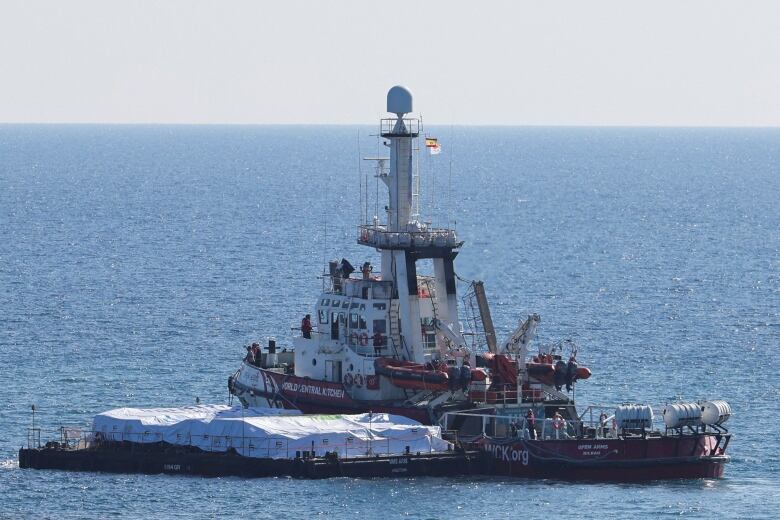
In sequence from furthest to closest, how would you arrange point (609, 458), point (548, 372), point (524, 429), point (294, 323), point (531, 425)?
point (294, 323)
point (548, 372)
point (531, 425)
point (524, 429)
point (609, 458)

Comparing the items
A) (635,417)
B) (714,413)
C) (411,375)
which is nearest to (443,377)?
(411,375)

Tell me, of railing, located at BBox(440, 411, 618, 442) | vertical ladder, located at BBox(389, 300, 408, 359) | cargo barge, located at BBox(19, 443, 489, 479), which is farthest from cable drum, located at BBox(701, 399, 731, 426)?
vertical ladder, located at BBox(389, 300, 408, 359)

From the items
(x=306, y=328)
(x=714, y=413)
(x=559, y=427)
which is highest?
(x=306, y=328)

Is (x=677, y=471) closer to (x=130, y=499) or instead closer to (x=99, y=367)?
(x=130, y=499)

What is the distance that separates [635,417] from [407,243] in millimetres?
14506

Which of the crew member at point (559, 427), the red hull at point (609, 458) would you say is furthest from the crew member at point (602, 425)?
the red hull at point (609, 458)

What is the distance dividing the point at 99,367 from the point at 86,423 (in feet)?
55.4

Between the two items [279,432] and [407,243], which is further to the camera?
[407,243]

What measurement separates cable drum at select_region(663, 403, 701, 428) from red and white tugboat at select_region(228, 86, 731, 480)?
6cm

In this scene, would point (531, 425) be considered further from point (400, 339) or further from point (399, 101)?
point (399, 101)

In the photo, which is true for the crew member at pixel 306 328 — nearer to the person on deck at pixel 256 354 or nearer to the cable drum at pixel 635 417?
the person on deck at pixel 256 354

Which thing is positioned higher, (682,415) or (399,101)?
(399,101)

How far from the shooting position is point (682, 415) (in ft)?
293

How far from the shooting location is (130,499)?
8419 cm
